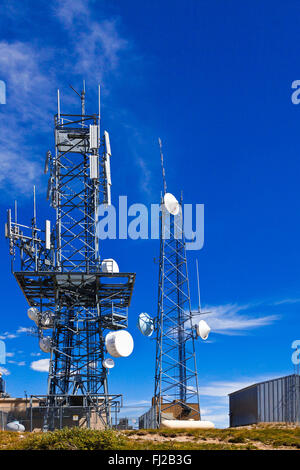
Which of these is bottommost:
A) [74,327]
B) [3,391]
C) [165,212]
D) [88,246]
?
[3,391]

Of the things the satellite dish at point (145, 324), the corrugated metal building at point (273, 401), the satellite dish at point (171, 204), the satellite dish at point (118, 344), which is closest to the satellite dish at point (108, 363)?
the satellite dish at point (118, 344)

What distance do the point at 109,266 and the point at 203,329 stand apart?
30.5 ft

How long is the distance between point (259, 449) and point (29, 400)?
24.2 meters

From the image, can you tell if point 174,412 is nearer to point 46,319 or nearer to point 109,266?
point 46,319

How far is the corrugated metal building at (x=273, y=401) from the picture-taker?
3356 cm

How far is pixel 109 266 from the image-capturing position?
42.0 m

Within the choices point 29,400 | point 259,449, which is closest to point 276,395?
point 259,449

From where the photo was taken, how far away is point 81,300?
43875 millimetres

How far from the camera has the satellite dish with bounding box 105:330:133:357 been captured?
129 ft

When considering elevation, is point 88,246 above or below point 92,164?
below

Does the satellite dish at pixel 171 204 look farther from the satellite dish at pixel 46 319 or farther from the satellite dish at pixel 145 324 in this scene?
the satellite dish at pixel 46 319

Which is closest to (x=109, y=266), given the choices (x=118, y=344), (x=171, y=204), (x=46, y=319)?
(x=118, y=344)

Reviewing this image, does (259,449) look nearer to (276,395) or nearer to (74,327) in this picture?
(276,395)

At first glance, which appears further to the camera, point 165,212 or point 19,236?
point 165,212
